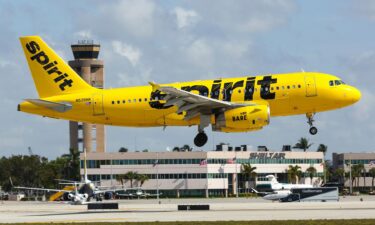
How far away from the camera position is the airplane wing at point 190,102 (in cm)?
8162

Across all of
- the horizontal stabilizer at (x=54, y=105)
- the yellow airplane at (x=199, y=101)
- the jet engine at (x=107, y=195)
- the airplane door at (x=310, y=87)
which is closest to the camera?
the yellow airplane at (x=199, y=101)

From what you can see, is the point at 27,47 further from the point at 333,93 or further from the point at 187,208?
the point at 333,93

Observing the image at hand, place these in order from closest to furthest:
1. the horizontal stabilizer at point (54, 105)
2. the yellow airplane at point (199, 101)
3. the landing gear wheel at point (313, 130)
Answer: the yellow airplane at point (199, 101), the landing gear wheel at point (313, 130), the horizontal stabilizer at point (54, 105)

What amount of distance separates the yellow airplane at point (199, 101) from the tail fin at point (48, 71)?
10 cm

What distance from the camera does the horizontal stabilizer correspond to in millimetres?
88000

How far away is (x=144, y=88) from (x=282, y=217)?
1916 centimetres

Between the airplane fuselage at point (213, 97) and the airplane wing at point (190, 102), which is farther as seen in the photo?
the airplane fuselage at point (213, 97)

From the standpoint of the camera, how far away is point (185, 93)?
81.9m

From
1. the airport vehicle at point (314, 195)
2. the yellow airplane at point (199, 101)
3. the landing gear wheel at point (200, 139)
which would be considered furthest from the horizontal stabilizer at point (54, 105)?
the airport vehicle at point (314, 195)

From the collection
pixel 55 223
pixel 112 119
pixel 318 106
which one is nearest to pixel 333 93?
pixel 318 106

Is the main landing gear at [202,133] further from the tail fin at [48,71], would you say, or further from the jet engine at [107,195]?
the jet engine at [107,195]

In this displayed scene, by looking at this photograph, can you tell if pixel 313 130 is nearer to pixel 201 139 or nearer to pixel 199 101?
pixel 201 139

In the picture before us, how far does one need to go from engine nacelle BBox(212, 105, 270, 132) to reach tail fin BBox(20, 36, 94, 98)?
1452 cm

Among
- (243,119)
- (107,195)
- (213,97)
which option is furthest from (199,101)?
(107,195)
